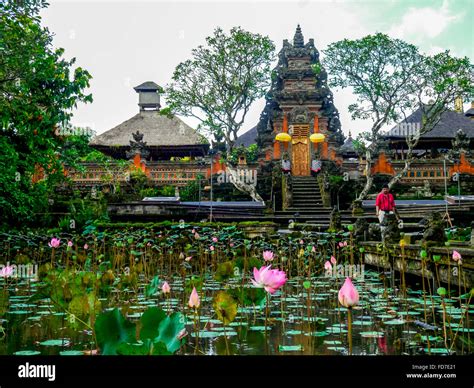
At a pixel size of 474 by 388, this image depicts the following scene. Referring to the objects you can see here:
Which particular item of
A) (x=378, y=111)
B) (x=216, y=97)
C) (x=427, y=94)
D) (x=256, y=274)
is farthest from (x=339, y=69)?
(x=256, y=274)

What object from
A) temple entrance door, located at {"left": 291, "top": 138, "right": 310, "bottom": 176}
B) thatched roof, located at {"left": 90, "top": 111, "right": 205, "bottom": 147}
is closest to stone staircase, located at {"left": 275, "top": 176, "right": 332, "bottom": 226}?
temple entrance door, located at {"left": 291, "top": 138, "right": 310, "bottom": 176}

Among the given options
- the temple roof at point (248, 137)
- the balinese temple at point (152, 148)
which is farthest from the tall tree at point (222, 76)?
the temple roof at point (248, 137)

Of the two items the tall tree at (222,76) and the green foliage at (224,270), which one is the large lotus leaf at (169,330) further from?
the tall tree at (222,76)

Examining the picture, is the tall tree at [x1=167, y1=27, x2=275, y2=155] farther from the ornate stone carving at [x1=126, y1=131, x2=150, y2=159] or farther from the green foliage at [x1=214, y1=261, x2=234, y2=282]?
the green foliage at [x1=214, y1=261, x2=234, y2=282]

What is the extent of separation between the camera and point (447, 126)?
2222 cm

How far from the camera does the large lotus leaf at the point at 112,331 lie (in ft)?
4.93

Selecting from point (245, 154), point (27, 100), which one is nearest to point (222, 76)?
point (245, 154)

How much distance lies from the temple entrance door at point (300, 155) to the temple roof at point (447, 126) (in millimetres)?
3749

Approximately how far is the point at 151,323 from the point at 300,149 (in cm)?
1942

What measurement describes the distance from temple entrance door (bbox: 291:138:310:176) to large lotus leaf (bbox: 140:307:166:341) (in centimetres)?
1916

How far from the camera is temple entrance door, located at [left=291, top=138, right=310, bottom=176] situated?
20500mm
